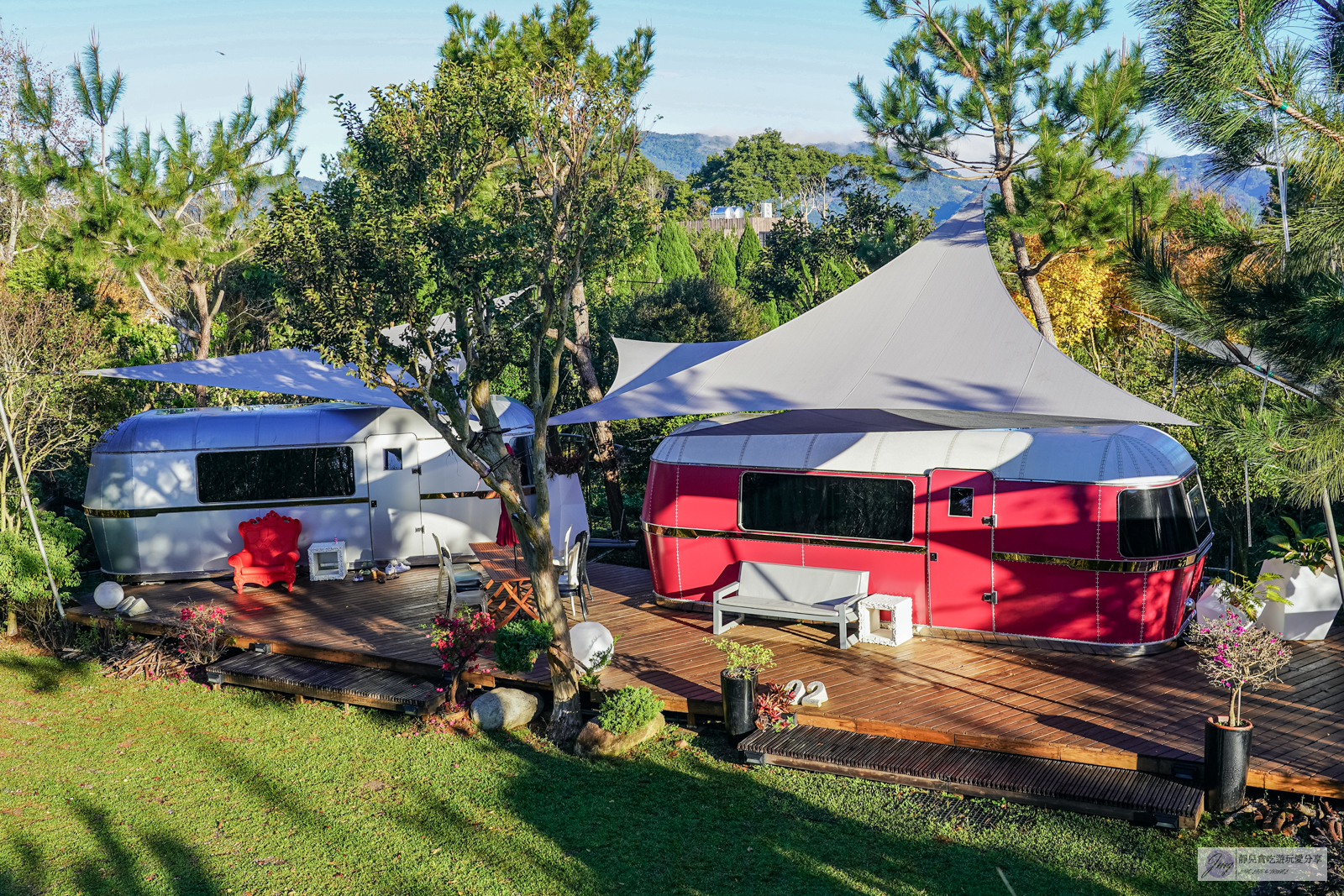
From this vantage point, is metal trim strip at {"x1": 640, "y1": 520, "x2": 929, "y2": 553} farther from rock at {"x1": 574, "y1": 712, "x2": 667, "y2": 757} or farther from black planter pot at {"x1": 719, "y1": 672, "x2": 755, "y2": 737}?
rock at {"x1": 574, "y1": 712, "x2": 667, "y2": 757}

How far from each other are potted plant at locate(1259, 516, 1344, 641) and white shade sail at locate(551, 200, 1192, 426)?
2.80 metres

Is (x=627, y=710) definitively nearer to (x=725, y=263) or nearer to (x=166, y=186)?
(x=166, y=186)

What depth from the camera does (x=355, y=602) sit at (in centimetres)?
1172

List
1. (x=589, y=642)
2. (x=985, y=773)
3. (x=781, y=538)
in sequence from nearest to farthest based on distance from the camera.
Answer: (x=985, y=773) < (x=589, y=642) < (x=781, y=538)

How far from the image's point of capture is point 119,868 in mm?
6492

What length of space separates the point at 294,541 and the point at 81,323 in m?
4.45

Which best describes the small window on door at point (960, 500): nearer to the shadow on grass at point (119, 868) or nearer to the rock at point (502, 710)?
the rock at point (502, 710)

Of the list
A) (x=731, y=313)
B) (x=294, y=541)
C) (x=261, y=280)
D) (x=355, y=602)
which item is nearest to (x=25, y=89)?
(x=261, y=280)

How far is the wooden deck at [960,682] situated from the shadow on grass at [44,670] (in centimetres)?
63

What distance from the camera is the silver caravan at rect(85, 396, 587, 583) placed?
12273 mm

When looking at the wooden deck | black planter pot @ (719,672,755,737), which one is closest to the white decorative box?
the wooden deck

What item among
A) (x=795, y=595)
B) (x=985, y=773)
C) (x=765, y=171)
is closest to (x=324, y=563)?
(x=795, y=595)

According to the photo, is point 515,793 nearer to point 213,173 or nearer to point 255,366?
point 255,366

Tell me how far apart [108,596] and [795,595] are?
7595 mm
